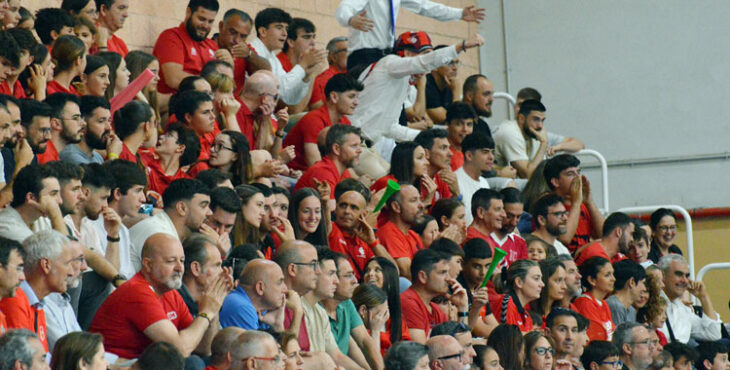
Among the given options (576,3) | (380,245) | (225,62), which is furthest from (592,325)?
(576,3)

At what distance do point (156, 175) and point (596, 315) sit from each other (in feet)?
10.4

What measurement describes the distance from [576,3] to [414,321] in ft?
22.7

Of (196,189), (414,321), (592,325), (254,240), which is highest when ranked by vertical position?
(196,189)

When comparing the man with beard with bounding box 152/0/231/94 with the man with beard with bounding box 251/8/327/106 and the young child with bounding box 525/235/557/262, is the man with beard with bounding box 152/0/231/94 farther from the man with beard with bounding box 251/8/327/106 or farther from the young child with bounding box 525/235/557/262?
the young child with bounding box 525/235/557/262

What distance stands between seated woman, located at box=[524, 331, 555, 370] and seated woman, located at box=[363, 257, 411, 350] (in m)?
0.70

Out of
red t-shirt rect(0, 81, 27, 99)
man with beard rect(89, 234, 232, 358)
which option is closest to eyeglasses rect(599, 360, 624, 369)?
man with beard rect(89, 234, 232, 358)

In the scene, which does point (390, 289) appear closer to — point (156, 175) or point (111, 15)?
point (156, 175)

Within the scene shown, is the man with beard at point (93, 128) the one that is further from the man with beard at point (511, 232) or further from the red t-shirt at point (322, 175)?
the man with beard at point (511, 232)

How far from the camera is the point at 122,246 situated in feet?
17.9

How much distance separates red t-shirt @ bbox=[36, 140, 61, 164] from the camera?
5.72 metres

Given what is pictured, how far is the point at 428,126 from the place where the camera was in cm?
977

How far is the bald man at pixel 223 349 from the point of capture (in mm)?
4773

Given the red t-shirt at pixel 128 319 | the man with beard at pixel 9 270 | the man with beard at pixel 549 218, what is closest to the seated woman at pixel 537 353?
the man with beard at pixel 549 218

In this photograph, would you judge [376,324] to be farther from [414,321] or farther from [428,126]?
[428,126]
